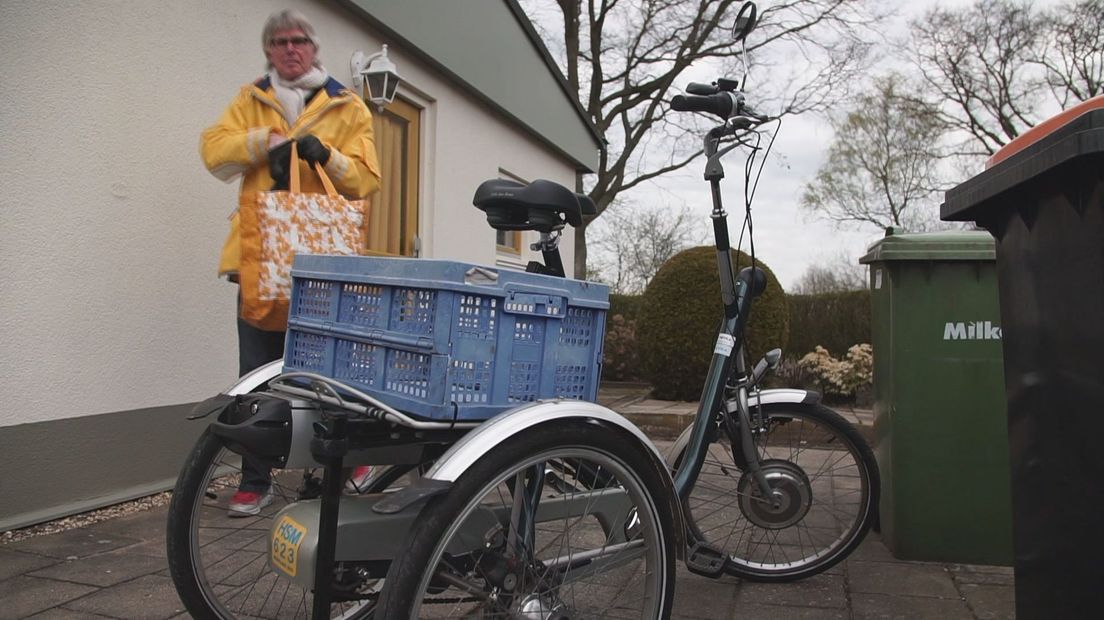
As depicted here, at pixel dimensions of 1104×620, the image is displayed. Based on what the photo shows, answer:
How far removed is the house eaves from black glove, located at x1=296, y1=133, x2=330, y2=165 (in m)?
2.68

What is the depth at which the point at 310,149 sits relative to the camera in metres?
2.79

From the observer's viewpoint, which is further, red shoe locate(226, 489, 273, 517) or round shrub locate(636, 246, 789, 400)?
round shrub locate(636, 246, 789, 400)

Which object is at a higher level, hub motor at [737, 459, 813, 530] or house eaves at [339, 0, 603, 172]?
house eaves at [339, 0, 603, 172]

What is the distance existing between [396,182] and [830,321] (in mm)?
6997

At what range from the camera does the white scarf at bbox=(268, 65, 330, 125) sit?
318cm

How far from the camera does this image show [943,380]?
112 inches

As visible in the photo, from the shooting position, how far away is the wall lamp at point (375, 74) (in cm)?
525

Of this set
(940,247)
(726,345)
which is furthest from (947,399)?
(726,345)

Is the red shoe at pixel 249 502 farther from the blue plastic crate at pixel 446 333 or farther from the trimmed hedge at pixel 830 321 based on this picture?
the trimmed hedge at pixel 830 321

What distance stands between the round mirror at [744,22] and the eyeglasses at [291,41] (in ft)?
5.43

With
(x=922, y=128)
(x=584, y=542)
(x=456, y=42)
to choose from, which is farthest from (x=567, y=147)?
→ (x=922, y=128)

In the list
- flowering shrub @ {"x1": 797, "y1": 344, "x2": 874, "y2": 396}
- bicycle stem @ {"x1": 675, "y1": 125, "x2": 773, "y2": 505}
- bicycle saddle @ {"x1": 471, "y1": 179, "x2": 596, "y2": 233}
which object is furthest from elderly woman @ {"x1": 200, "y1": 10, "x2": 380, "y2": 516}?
flowering shrub @ {"x1": 797, "y1": 344, "x2": 874, "y2": 396}

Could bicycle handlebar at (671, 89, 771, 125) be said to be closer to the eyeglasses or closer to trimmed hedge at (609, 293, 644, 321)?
the eyeglasses

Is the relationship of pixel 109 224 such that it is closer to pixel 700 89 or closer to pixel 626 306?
pixel 700 89
